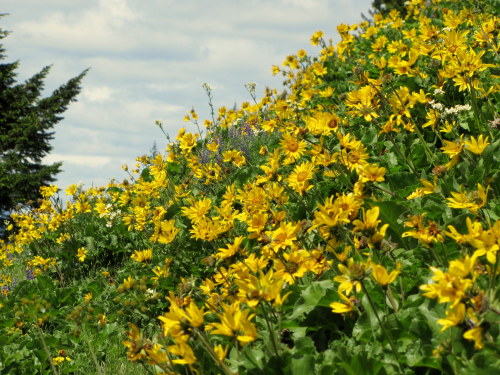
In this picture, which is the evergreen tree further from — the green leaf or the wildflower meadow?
the green leaf

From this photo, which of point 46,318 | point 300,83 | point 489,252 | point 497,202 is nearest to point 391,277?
point 489,252

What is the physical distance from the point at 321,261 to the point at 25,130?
17.5 metres

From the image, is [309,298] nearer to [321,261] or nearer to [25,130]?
[321,261]

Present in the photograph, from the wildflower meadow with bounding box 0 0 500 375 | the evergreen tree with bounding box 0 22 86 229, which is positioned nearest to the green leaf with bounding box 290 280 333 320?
the wildflower meadow with bounding box 0 0 500 375

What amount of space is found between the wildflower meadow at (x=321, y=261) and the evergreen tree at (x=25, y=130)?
1199 cm

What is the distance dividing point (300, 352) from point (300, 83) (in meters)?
5.64

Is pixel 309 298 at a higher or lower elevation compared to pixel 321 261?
lower

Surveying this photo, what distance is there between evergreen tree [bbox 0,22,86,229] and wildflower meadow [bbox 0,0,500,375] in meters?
12.0

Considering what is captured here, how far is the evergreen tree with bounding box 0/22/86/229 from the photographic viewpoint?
1759 centimetres

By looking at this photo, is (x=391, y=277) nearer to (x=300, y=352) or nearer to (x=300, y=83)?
(x=300, y=352)

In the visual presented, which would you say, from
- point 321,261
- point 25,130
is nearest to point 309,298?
point 321,261

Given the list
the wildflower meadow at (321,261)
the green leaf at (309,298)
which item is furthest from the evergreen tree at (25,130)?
the green leaf at (309,298)

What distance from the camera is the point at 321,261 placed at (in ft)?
8.29

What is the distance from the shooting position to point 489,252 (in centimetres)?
165
